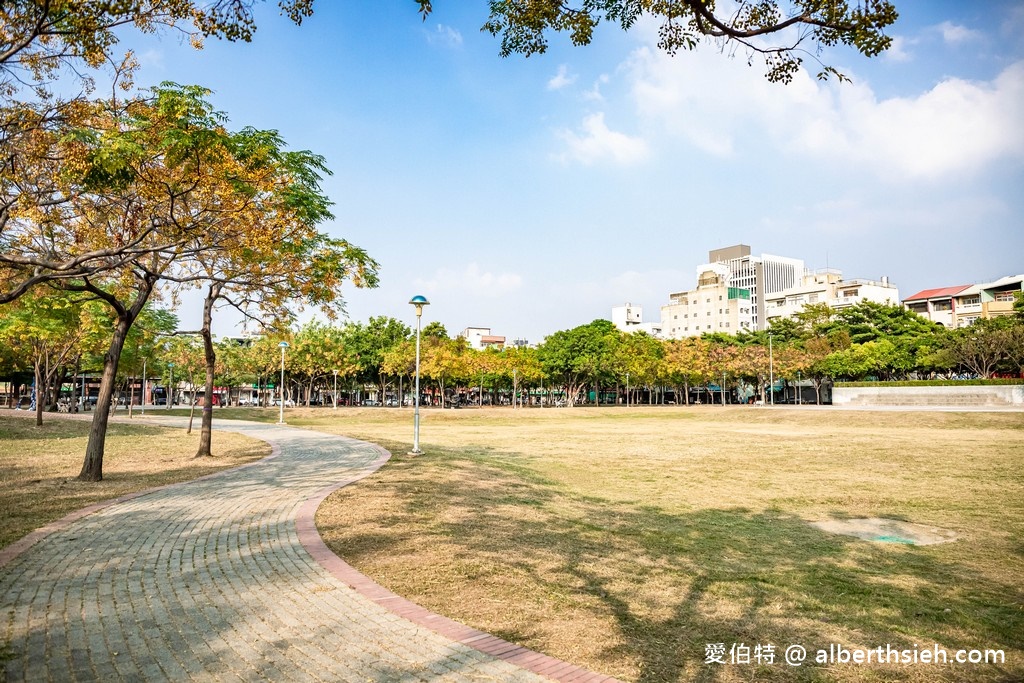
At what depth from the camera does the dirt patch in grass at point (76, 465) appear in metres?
10.1

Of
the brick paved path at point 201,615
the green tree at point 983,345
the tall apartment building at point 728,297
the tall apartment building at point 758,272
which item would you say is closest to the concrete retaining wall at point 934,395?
the green tree at point 983,345

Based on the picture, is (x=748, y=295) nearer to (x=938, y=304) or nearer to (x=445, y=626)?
(x=938, y=304)

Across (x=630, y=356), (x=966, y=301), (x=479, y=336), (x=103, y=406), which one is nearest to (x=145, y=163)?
(x=103, y=406)

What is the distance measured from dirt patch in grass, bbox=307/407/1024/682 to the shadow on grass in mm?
24

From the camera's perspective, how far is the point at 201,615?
18.1 feet

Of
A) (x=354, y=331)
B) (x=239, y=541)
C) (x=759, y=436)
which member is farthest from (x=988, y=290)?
(x=239, y=541)

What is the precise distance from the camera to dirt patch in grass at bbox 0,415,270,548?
33.0ft

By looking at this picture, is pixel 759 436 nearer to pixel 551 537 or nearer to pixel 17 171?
pixel 551 537

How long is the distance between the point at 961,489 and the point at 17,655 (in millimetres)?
16080

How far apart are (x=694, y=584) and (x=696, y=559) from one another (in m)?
1.06

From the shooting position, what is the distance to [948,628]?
5.48m

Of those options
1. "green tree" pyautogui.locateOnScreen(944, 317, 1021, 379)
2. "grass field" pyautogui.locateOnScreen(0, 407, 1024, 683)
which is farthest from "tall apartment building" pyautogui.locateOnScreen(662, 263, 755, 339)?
"grass field" pyautogui.locateOnScreen(0, 407, 1024, 683)

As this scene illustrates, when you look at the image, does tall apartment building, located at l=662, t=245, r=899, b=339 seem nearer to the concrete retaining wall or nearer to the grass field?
the concrete retaining wall

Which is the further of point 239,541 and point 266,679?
point 239,541
